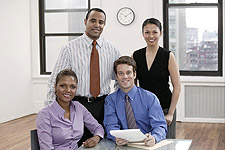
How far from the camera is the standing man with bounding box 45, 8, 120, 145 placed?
106 inches

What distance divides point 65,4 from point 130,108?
5044mm

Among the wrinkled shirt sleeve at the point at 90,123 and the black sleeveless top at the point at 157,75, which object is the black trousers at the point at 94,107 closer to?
the wrinkled shirt sleeve at the point at 90,123

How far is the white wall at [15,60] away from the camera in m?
6.34

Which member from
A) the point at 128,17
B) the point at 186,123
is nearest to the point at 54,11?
the point at 128,17

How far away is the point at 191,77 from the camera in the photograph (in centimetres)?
641

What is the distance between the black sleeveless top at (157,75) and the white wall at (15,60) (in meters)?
4.02

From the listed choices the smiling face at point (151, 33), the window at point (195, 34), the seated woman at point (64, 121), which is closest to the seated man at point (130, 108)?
the seated woman at point (64, 121)

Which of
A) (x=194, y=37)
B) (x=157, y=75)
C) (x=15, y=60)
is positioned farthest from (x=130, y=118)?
(x=15, y=60)

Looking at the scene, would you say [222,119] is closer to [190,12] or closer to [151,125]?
[190,12]

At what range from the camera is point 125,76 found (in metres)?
2.47

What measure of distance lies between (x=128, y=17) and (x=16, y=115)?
2.66 m

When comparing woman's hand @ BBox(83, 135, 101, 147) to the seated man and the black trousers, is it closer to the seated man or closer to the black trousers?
the seated man

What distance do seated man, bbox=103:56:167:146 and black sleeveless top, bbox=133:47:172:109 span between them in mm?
303

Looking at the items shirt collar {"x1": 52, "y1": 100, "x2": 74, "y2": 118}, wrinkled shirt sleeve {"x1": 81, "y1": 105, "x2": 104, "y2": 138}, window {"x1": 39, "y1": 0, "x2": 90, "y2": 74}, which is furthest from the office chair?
window {"x1": 39, "y1": 0, "x2": 90, "y2": 74}
